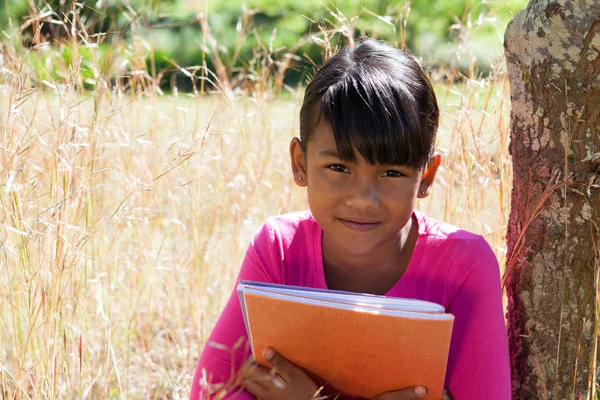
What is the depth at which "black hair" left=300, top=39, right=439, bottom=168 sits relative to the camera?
5.48 ft

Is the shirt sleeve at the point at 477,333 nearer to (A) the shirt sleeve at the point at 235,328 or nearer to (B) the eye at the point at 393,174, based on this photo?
(B) the eye at the point at 393,174

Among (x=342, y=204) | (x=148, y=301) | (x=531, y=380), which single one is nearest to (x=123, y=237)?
(x=148, y=301)

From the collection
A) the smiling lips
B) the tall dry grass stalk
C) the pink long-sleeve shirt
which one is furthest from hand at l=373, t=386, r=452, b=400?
the tall dry grass stalk

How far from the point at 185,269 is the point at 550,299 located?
1227 mm

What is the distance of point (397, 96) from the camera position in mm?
1699

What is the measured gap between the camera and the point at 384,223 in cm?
173

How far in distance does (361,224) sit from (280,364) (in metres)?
0.35

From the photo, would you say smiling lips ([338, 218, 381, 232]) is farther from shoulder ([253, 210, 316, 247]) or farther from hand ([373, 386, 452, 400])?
hand ([373, 386, 452, 400])

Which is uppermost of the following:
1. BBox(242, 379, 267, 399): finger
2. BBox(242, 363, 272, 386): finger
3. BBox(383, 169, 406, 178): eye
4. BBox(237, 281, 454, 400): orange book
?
BBox(383, 169, 406, 178): eye

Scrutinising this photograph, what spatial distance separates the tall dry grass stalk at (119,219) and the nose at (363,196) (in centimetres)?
35

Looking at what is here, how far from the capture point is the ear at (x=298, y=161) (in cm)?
185

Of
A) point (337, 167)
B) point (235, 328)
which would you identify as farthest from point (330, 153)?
point (235, 328)

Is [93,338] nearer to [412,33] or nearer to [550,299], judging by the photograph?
[550,299]

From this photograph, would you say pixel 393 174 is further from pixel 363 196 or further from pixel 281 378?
pixel 281 378
